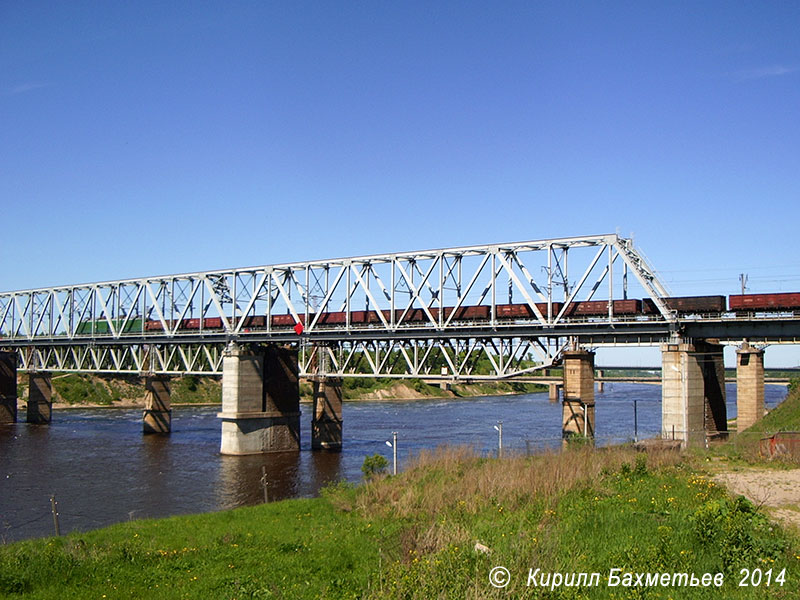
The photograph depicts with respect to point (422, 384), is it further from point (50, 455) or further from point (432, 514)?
point (432, 514)

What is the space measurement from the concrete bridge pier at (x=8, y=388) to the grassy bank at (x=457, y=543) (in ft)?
277

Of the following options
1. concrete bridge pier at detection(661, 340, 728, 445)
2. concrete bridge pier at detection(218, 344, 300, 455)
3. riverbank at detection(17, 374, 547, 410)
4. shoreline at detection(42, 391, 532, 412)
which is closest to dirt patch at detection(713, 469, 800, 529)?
concrete bridge pier at detection(661, 340, 728, 445)

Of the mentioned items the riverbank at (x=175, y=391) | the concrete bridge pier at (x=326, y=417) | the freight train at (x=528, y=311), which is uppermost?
the freight train at (x=528, y=311)

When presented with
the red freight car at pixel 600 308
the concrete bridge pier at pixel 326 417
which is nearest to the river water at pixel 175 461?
the concrete bridge pier at pixel 326 417

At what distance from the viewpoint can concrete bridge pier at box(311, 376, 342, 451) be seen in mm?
68875

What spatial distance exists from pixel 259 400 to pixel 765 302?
43.4 m

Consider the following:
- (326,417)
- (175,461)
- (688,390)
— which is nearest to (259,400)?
(326,417)

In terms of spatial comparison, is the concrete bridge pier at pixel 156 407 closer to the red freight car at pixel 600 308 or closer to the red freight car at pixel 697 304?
the red freight car at pixel 600 308

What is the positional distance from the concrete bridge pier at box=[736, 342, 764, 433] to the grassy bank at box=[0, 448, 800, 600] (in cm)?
4507

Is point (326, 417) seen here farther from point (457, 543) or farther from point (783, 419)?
point (457, 543)

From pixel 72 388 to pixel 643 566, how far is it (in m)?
136

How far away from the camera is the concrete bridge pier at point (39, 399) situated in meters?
99.2

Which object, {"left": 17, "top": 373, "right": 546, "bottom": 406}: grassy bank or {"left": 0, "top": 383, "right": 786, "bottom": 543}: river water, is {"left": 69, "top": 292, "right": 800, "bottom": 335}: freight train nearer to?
{"left": 0, "top": 383, "right": 786, "bottom": 543}: river water

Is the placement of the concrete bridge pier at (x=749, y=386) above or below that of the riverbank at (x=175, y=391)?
above
